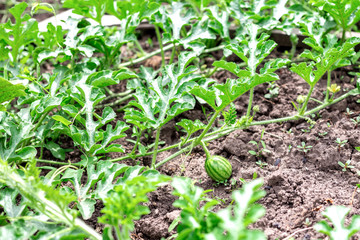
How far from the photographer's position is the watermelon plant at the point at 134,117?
5.70 ft

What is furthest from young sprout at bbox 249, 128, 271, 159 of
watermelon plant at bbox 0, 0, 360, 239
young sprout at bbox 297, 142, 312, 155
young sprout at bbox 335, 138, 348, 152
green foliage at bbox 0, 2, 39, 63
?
green foliage at bbox 0, 2, 39, 63

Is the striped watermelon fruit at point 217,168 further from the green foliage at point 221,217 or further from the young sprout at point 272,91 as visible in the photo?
the young sprout at point 272,91

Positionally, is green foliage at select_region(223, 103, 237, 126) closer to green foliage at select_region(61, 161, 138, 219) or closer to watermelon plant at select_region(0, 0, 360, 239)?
watermelon plant at select_region(0, 0, 360, 239)

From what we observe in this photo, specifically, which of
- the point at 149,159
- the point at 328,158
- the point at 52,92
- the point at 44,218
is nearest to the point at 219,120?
the point at 149,159

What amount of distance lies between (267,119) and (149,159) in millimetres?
831

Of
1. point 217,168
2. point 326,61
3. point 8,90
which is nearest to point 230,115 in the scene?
point 217,168

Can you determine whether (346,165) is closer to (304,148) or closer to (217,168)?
(304,148)

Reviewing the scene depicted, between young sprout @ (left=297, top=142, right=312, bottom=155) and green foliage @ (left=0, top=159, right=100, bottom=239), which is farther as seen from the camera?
young sprout @ (left=297, top=142, right=312, bottom=155)

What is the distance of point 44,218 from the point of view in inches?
75.4

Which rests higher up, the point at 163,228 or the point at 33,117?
the point at 33,117

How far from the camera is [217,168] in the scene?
2.33 meters

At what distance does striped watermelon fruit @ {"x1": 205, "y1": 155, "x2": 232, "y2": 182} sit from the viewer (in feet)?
7.67

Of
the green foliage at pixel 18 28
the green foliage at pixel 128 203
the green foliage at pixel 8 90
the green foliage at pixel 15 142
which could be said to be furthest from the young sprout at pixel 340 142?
the green foliage at pixel 18 28

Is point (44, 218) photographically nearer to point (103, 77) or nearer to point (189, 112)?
point (103, 77)
